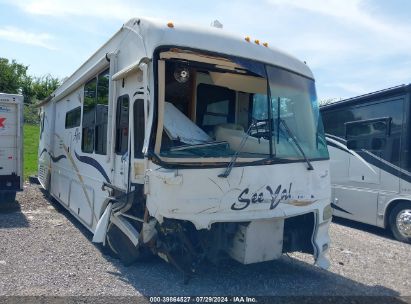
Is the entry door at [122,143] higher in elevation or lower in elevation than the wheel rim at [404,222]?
higher

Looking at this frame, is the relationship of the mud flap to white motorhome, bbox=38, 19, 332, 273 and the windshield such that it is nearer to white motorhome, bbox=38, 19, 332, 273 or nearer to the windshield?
white motorhome, bbox=38, 19, 332, 273

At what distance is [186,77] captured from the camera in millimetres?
5281

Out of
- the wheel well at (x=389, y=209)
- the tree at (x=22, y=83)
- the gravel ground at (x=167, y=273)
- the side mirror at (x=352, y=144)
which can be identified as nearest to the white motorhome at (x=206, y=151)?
the gravel ground at (x=167, y=273)

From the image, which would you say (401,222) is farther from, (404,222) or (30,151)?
(30,151)

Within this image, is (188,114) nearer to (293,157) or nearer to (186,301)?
(293,157)

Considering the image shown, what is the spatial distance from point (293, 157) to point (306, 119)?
2.14ft

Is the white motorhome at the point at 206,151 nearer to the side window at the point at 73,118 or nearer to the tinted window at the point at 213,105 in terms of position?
the tinted window at the point at 213,105

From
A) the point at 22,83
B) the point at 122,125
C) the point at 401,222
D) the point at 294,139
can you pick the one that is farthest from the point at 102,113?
the point at 22,83

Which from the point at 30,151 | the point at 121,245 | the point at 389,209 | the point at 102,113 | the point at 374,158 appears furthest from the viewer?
the point at 30,151

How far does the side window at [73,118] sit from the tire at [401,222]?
246 inches

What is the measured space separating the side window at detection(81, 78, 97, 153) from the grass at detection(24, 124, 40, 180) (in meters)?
8.73

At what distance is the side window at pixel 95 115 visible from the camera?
6320mm

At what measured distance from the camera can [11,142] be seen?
10.4m

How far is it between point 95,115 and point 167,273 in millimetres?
2770
